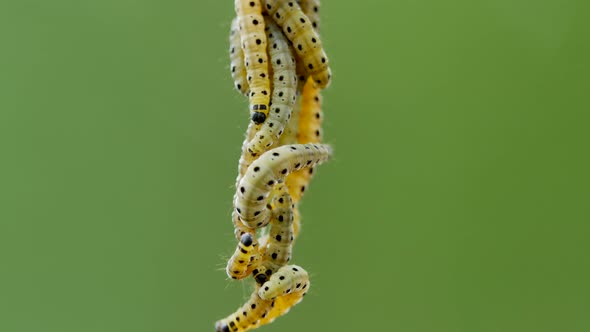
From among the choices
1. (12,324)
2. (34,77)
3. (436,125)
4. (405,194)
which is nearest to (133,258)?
(12,324)

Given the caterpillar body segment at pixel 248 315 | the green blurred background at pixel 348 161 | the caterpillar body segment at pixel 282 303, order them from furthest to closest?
the green blurred background at pixel 348 161
the caterpillar body segment at pixel 282 303
the caterpillar body segment at pixel 248 315

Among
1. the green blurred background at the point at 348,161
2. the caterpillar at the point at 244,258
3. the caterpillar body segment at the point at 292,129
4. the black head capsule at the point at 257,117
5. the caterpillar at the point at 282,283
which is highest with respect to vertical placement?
the green blurred background at the point at 348,161

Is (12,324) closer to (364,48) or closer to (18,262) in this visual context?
(18,262)

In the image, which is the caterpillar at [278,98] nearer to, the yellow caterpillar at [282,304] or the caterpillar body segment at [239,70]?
the caterpillar body segment at [239,70]

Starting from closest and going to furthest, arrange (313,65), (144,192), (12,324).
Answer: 1. (313,65)
2. (12,324)
3. (144,192)

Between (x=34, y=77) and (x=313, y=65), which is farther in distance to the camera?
(x=34, y=77)

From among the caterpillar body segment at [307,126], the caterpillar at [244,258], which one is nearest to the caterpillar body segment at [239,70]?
the caterpillar body segment at [307,126]
